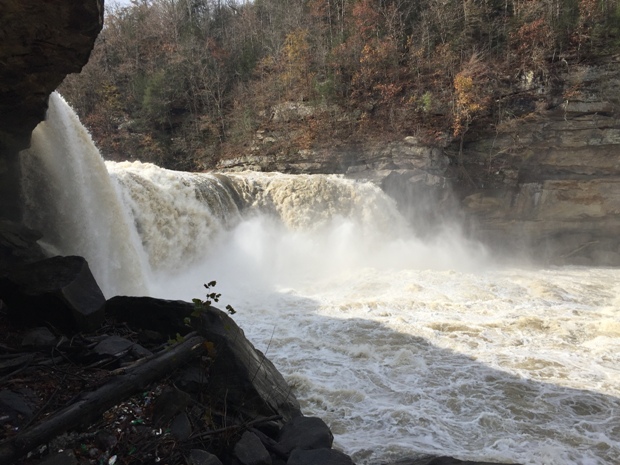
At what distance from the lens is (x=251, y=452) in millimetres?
3148

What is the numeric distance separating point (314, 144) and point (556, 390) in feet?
51.3

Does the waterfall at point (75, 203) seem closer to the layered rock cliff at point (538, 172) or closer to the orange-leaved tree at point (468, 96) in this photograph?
the layered rock cliff at point (538, 172)

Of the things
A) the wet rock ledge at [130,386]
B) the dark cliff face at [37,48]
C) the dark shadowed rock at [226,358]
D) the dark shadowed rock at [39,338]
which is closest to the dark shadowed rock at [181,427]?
the wet rock ledge at [130,386]

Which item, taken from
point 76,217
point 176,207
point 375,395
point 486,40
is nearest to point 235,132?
point 176,207

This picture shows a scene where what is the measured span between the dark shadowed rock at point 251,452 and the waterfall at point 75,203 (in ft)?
18.5

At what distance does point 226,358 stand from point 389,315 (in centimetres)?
550

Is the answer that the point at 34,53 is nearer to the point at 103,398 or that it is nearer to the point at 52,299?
the point at 52,299

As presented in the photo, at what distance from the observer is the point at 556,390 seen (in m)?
5.73

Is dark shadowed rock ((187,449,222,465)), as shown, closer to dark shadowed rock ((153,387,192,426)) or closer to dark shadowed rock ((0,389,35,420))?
dark shadowed rock ((153,387,192,426))

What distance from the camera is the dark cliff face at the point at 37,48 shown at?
416cm

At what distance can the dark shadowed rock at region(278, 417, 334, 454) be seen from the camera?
3.47 meters

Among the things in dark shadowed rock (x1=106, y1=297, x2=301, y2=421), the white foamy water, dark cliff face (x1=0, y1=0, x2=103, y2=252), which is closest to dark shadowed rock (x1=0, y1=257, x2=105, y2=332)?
dark shadowed rock (x1=106, y1=297, x2=301, y2=421)

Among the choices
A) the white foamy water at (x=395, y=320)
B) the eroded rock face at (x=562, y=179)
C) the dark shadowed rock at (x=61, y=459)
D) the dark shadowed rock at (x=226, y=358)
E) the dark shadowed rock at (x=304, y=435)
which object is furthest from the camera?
the eroded rock face at (x=562, y=179)

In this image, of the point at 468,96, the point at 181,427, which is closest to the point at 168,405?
the point at 181,427
